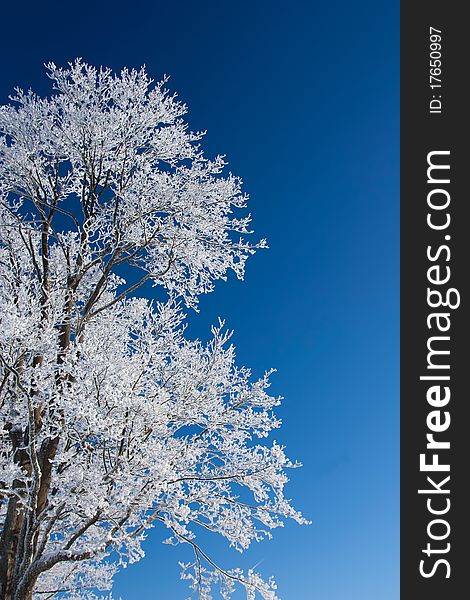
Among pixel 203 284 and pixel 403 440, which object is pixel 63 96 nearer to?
pixel 203 284

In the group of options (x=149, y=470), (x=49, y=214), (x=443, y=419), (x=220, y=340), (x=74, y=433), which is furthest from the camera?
(x=49, y=214)

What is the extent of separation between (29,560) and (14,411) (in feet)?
7.20

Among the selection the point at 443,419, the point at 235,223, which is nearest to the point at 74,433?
the point at 235,223

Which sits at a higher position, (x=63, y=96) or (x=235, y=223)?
(x=63, y=96)

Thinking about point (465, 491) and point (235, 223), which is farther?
point (235, 223)

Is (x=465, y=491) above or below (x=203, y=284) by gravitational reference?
below

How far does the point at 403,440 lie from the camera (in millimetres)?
9070

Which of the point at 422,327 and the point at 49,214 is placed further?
the point at 49,214

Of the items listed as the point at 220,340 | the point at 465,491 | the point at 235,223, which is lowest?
the point at 465,491

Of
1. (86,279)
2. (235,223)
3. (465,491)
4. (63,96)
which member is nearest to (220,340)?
(235,223)

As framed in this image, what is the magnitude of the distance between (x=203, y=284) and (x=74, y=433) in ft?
11.0

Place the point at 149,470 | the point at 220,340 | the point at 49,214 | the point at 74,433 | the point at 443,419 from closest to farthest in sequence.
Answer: the point at 149,470, the point at 74,433, the point at 443,419, the point at 220,340, the point at 49,214

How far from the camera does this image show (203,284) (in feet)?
34.5

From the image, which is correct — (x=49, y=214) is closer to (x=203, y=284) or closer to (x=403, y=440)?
(x=203, y=284)
